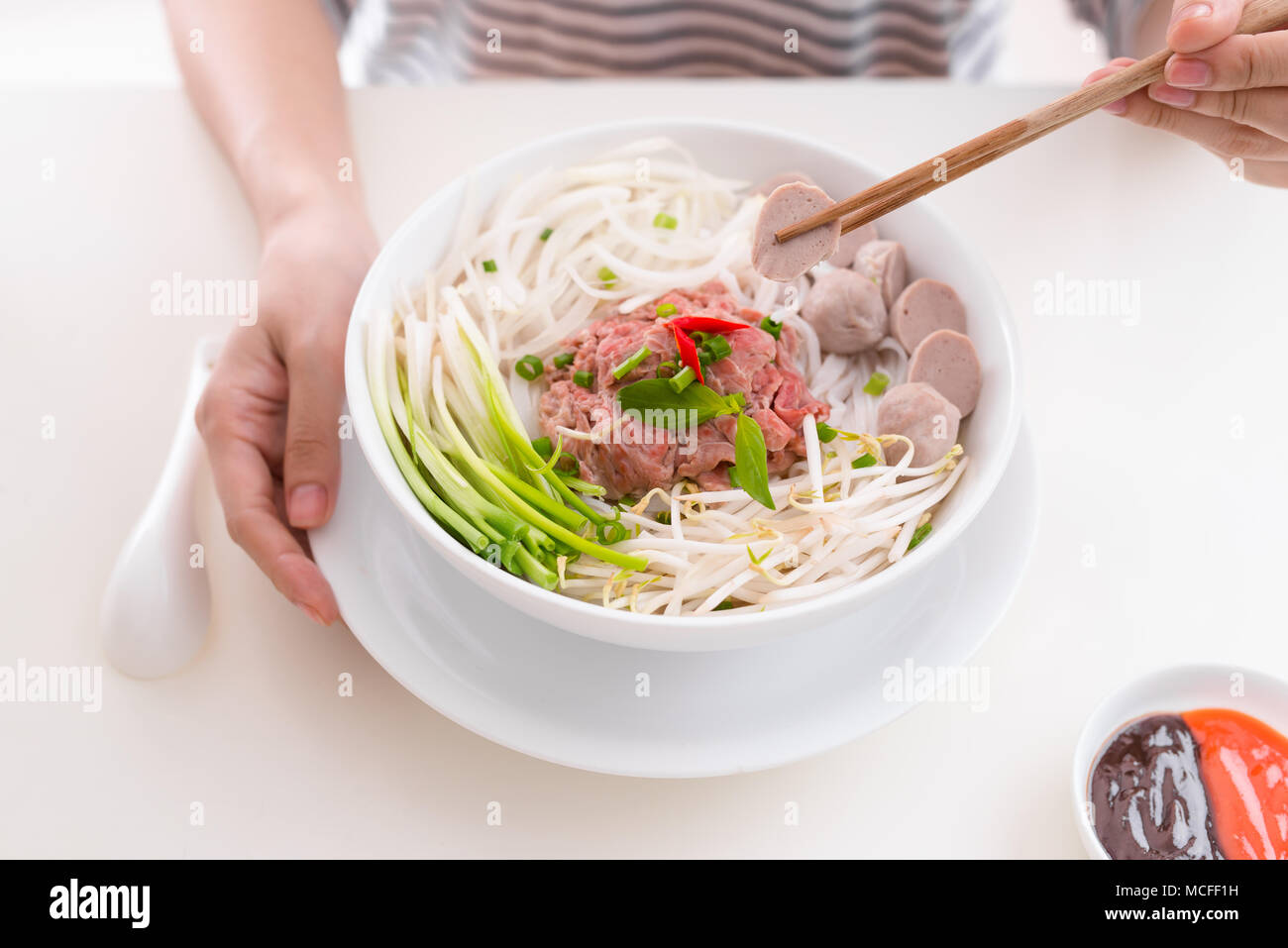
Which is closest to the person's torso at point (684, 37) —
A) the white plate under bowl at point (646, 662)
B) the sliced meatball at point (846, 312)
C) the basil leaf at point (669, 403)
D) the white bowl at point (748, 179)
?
the white bowl at point (748, 179)

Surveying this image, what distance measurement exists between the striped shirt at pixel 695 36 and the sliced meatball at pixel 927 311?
1127mm

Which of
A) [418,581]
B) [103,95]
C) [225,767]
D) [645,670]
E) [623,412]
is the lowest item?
[225,767]

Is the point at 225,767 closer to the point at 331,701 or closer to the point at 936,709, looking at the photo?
the point at 331,701

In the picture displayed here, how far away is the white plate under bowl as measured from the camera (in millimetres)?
1432

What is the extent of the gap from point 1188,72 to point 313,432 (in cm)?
141

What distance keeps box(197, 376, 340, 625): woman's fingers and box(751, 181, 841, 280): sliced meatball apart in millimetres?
845

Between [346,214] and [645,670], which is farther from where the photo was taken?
[346,214]

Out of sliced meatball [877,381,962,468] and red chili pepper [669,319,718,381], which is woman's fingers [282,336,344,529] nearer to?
red chili pepper [669,319,718,381]

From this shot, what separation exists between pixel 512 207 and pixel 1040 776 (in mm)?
1328

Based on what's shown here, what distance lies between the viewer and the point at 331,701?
1638 millimetres

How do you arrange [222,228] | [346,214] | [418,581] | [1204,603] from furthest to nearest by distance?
Answer: [222,228] < [346,214] < [1204,603] < [418,581]

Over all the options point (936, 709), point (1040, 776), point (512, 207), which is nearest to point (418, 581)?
point (512, 207)

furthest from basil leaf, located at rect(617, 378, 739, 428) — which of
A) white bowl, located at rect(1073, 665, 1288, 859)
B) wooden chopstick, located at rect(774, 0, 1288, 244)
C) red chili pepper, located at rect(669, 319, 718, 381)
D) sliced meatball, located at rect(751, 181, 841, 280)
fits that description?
white bowl, located at rect(1073, 665, 1288, 859)

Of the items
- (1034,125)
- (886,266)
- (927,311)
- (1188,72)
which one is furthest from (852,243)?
(1188,72)
